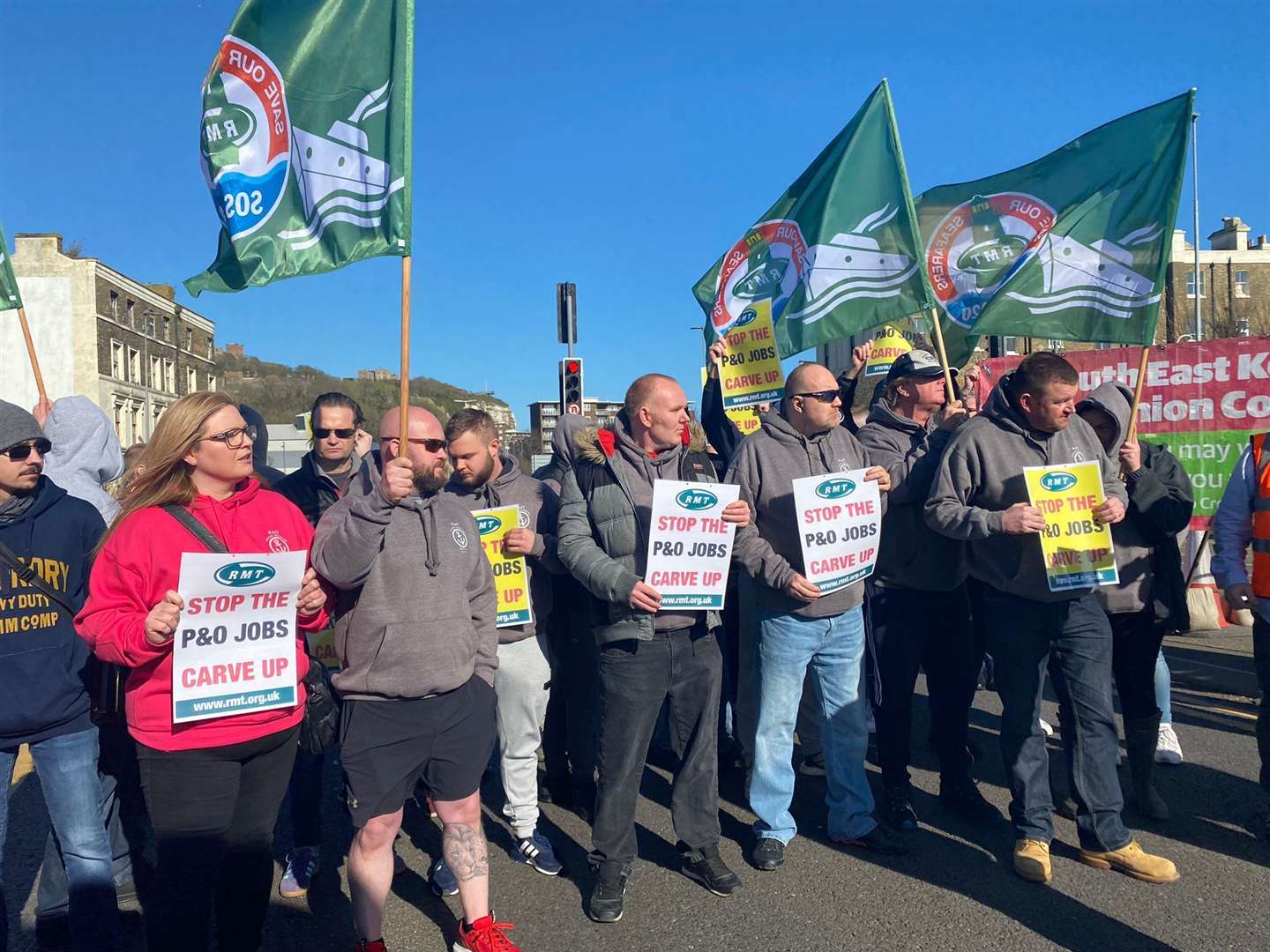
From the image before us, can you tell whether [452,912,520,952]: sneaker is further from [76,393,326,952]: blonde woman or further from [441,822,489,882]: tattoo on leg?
[76,393,326,952]: blonde woman

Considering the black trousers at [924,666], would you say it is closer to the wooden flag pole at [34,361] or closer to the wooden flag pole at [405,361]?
the wooden flag pole at [405,361]

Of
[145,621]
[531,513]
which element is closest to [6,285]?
[531,513]

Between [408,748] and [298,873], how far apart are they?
1467 millimetres

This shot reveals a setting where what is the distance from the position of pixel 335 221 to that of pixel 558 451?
231cm

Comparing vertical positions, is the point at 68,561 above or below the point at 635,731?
above

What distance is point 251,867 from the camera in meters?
3.21

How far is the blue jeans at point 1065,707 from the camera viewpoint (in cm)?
429

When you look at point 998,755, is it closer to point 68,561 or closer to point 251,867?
point 251,867

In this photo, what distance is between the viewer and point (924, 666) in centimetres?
509

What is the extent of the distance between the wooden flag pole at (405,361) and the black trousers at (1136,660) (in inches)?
144

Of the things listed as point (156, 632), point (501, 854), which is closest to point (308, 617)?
point (156, 632)

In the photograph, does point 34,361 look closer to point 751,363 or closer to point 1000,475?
point 751,363

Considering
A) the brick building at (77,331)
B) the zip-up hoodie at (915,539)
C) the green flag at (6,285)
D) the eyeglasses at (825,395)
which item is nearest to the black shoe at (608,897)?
the zip-up hoodie at (915,539)

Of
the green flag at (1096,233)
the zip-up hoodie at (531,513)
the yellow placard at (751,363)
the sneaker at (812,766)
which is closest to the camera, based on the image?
the zip-up hoodie at (531,513)
